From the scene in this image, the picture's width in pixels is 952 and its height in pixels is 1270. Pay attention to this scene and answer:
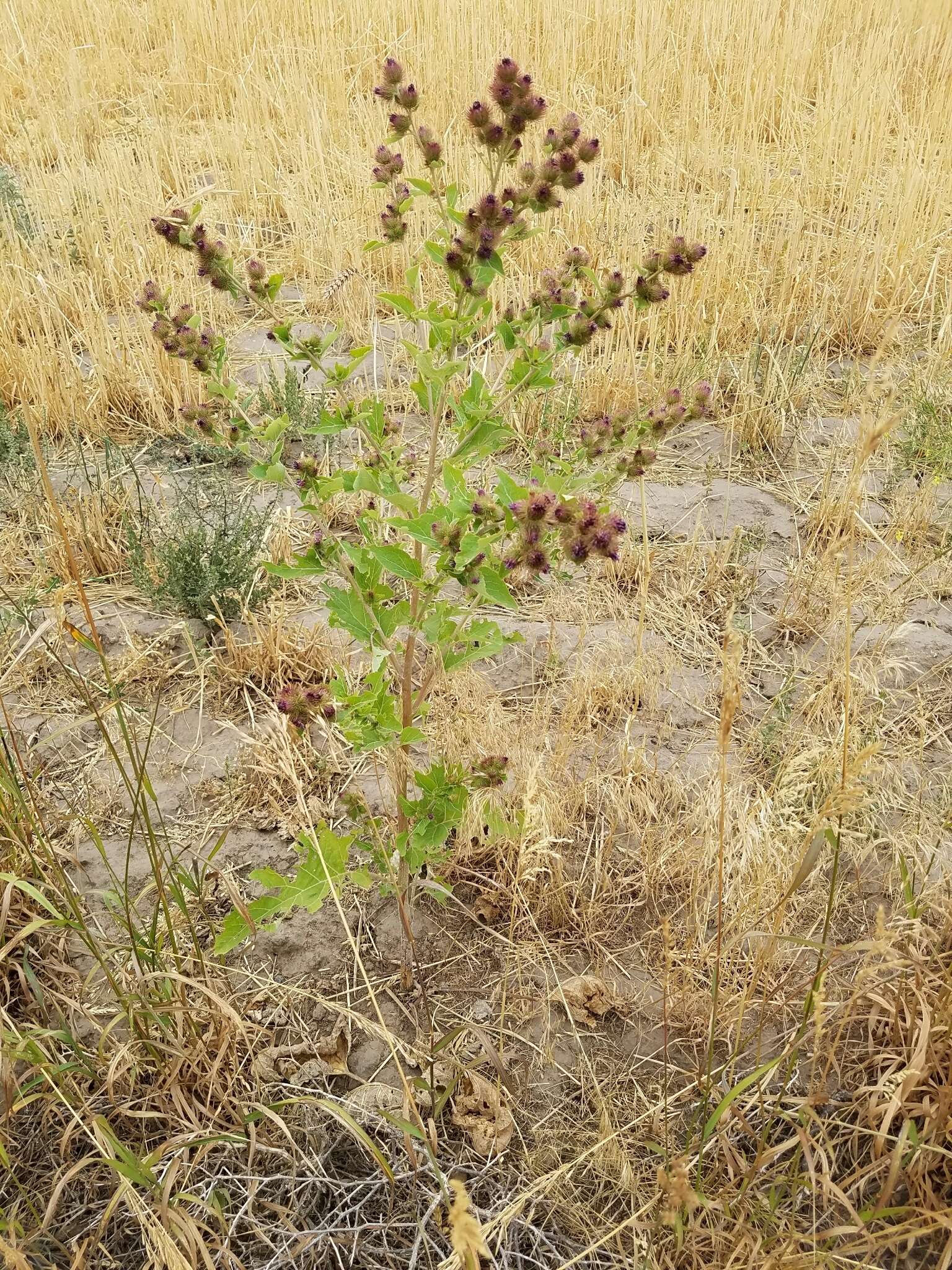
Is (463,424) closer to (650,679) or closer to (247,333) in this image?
(650,679)

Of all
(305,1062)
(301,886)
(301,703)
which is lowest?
(305,1062)

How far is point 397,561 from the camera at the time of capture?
184 cm

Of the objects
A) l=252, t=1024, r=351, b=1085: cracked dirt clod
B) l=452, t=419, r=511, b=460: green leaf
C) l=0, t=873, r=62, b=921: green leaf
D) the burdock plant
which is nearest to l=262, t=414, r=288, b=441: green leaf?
the burdock plant

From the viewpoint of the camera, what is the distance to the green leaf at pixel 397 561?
1.82 m

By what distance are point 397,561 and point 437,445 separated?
1.03 feet

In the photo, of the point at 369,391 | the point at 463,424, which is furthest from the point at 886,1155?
the point at 369,391

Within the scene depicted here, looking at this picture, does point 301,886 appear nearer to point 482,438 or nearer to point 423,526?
point 423,526

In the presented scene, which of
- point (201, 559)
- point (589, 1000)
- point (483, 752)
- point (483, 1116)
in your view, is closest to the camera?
point (483, 1116)

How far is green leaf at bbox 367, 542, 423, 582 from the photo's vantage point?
1818 mm

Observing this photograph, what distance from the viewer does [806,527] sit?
3.80m

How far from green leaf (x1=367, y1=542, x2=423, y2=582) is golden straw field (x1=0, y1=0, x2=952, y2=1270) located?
11 millimetres

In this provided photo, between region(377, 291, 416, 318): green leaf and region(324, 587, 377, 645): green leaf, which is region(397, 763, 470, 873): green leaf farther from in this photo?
region(377, 291, 416, 318): green leaf

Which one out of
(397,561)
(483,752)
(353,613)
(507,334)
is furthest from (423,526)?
(483,752)

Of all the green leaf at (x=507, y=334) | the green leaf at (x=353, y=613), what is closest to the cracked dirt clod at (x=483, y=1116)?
the green leaf at (x=353, y=613)
